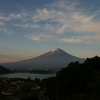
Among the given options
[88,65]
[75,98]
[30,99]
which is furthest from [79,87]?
[30,99]

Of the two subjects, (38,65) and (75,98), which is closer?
(75,98)

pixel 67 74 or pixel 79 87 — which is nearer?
pixel 79 87

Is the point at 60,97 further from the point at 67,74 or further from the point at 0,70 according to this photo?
the point at 0,70

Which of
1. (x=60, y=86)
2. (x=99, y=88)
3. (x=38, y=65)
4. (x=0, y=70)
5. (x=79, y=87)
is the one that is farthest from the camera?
(x=38, y=65)

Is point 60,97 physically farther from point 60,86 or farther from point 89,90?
point 89,90

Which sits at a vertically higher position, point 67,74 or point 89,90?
point 67,74

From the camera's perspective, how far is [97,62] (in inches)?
464

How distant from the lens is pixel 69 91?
1142 cm

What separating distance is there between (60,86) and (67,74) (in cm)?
79

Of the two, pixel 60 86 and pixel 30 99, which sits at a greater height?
pixel 60 86

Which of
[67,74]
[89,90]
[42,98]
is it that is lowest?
[42,98]

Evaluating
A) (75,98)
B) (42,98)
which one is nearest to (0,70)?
(42,98)

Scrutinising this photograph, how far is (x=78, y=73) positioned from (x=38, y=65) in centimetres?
17116

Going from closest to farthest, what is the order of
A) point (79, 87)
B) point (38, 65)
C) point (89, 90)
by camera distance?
point (89, 90), point (79, 87), point (38, 65)
